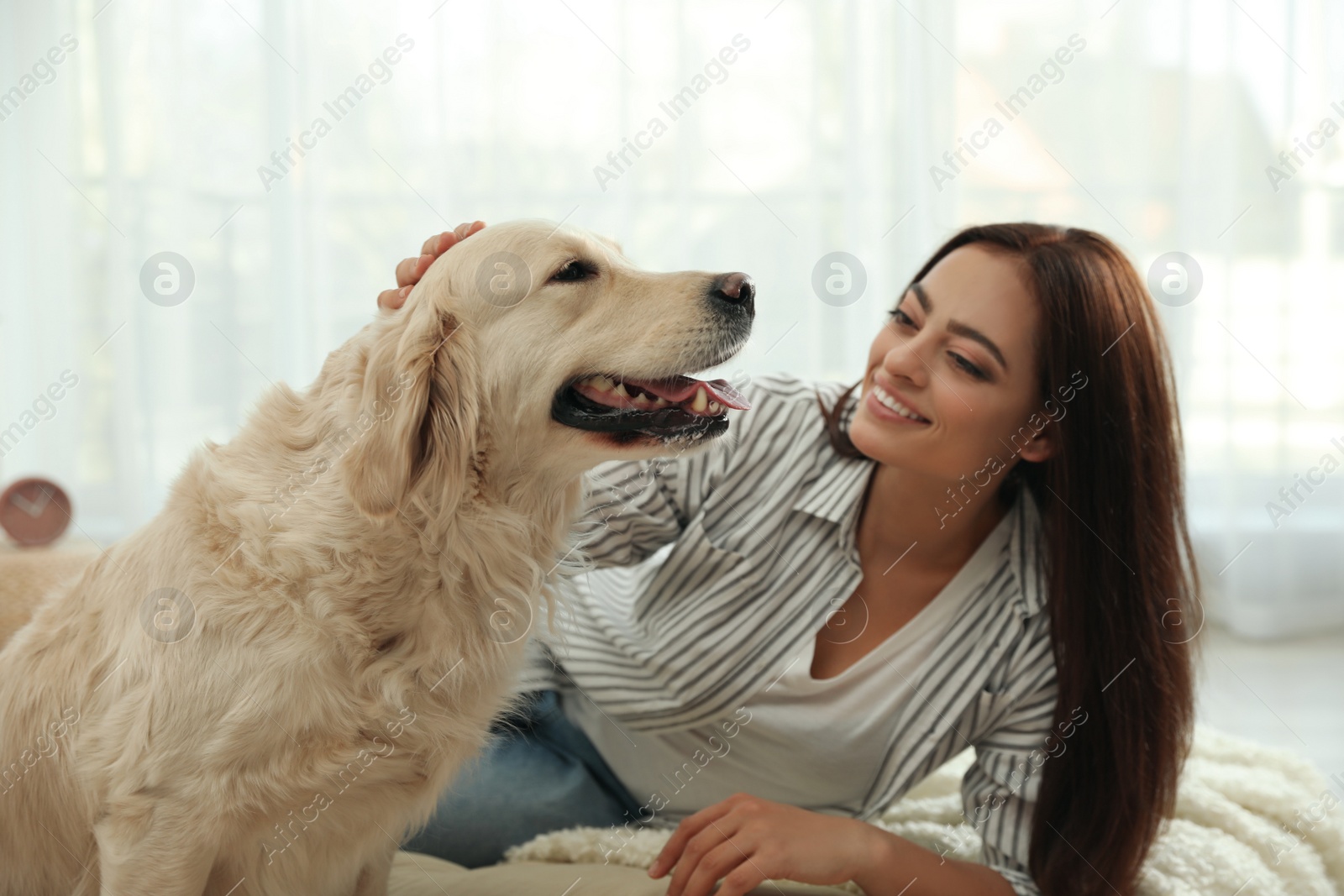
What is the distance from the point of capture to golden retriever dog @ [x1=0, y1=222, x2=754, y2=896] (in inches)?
Result: 42.5

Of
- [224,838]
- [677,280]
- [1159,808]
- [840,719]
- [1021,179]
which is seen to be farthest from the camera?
[1021,179]

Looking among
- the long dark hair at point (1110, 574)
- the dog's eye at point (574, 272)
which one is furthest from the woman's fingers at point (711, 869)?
the dog's eye at point (574, 272)

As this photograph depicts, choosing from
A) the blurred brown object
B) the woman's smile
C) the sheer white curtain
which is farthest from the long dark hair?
the sheer white curtain

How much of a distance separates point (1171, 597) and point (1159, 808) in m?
0.31

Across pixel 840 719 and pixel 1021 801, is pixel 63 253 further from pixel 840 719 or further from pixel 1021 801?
pixel 1021 801

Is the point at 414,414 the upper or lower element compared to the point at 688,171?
lower

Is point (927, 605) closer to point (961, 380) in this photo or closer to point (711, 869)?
point (961, 380)

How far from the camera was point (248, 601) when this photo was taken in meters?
1.10

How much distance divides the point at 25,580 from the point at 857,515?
1395mm

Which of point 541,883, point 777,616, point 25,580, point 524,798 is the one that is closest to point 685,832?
point 541,883

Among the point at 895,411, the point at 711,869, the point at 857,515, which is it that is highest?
the point at 895,411

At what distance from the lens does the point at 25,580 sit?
170cm

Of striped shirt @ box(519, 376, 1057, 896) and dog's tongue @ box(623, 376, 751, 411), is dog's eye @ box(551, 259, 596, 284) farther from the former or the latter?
striped shirt @ box(519, 376, 1057, 896)

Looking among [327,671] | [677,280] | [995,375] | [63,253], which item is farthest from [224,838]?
[63,253]
